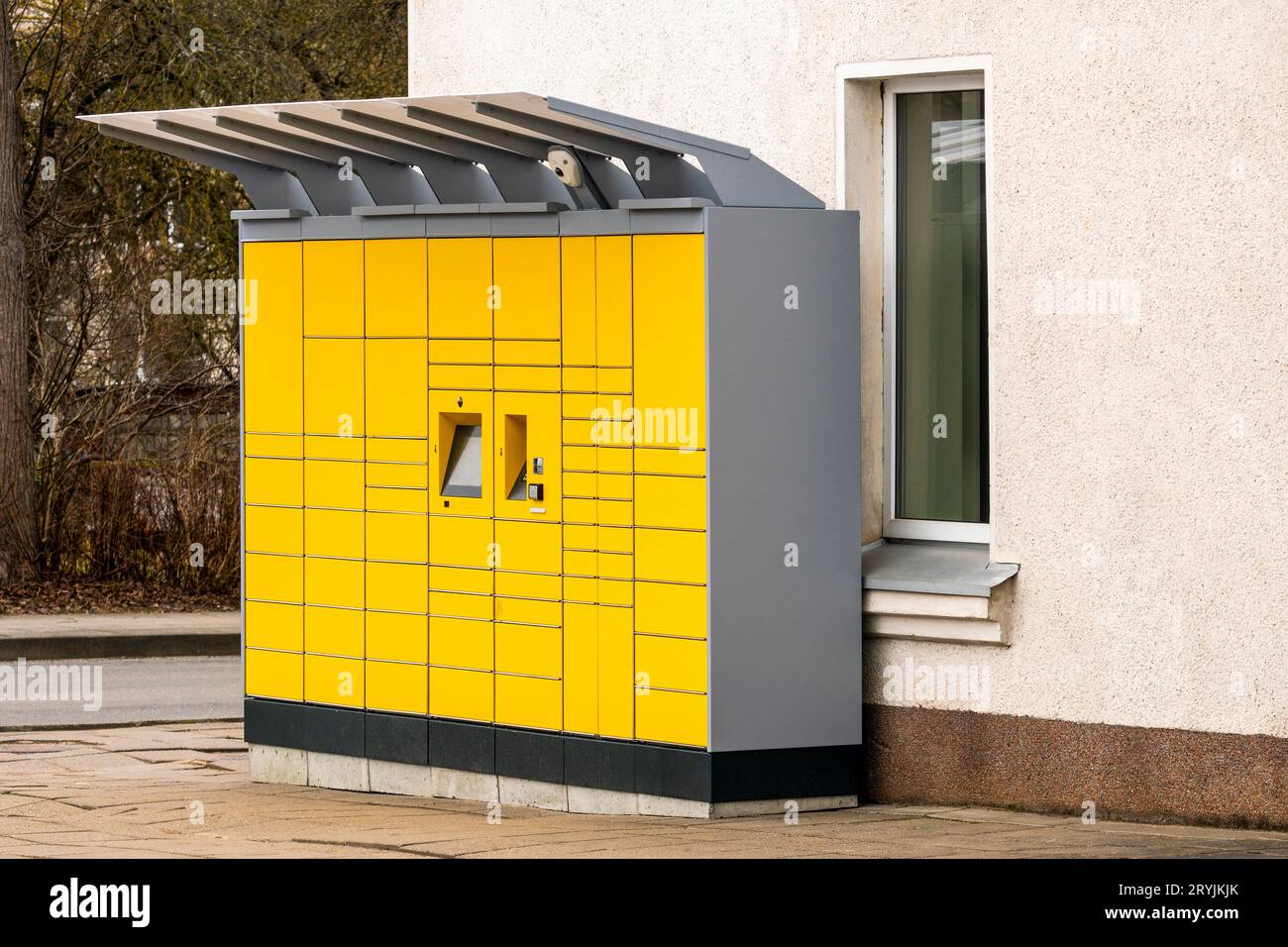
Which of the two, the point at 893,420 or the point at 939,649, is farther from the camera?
Answer: the point at 893,420

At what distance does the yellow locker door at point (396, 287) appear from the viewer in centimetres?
877

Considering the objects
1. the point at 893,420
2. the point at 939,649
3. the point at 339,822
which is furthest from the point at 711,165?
the point at 339,822

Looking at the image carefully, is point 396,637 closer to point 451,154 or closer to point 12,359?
point 451,154

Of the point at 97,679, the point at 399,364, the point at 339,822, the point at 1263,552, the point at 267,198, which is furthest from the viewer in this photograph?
the point at 97,679

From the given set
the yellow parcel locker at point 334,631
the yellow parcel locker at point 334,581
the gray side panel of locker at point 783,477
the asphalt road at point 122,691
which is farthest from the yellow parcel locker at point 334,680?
the asphalt road at point 122,691

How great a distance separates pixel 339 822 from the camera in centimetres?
819

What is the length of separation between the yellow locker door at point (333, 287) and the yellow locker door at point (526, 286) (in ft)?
2.83

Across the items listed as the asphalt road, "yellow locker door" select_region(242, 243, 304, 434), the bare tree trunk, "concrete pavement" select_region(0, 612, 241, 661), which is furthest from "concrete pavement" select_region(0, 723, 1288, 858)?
the bare tree trunk

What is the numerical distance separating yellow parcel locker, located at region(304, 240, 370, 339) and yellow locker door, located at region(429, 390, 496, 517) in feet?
2.10

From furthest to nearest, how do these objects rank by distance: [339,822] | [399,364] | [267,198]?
[267,198]
[399,364]
[339,822]

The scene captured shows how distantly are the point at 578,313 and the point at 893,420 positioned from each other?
1.73m

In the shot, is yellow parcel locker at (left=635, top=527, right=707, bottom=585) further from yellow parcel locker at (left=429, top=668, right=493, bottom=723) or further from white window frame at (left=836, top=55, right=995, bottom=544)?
white window frame at (left=836, top=55, right=995, bottom=544)

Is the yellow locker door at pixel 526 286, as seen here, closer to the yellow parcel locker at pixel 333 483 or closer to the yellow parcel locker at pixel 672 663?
the yellow parcel locker at pixel 333 483
